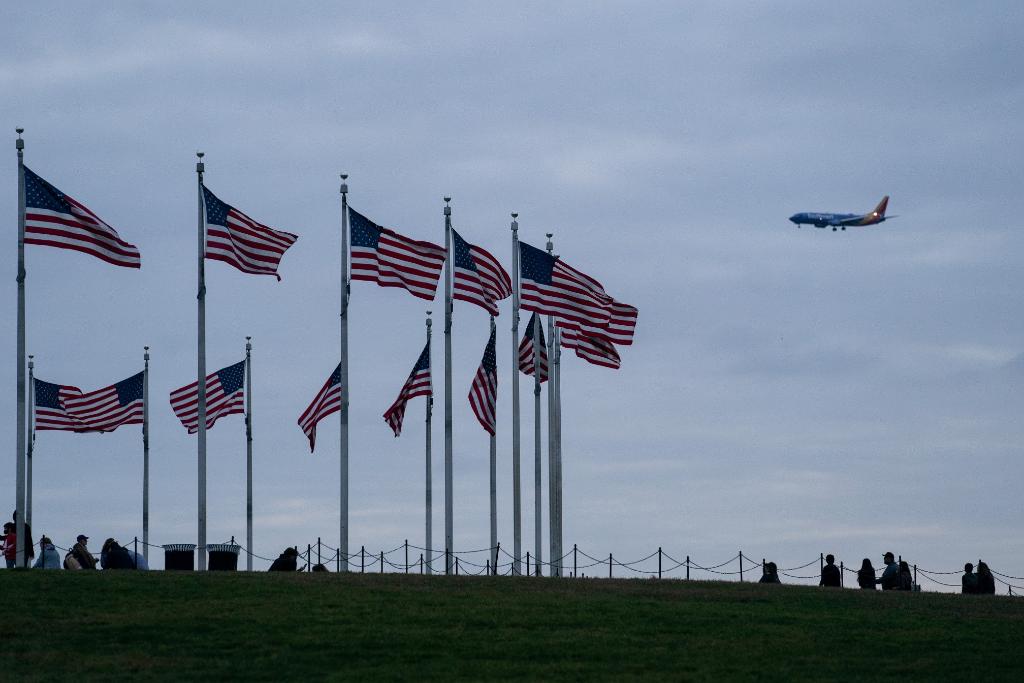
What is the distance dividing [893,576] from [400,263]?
1463cm

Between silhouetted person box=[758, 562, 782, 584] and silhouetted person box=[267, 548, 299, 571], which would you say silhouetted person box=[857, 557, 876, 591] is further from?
silhouetted person box=[267, 548, 299, 571]

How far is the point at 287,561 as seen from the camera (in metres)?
42.0

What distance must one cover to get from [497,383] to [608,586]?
13.2 meters

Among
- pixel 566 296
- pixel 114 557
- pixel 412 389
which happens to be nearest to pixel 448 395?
pixel 412 389

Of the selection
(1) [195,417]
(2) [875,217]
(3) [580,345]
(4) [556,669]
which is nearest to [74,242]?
(1) [195,417]

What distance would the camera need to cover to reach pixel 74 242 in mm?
40031

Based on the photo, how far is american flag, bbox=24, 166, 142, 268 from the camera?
1577 inches

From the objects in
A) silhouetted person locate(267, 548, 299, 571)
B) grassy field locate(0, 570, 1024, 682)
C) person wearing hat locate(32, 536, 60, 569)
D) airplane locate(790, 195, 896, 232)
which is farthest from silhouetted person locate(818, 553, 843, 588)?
airplane locate(790, 195, 896, 232)

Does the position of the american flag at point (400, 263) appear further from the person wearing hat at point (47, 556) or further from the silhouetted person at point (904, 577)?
the silhouetted person at point (904, 577)

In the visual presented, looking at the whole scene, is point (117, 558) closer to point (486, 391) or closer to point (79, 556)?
point (79, 556)

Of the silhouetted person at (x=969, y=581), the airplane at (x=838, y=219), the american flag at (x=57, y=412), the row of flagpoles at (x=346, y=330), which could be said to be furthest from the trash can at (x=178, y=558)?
the airplane at (x=838, y=219)

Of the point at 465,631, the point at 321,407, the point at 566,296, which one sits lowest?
the point at 465,631

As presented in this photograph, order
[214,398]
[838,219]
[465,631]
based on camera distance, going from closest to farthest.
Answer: [465,631] → [214,398] → [838,219]

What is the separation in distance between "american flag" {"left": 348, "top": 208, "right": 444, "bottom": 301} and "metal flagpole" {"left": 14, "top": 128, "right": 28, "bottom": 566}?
8.23m
